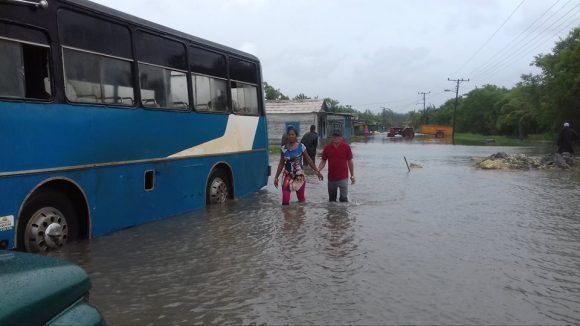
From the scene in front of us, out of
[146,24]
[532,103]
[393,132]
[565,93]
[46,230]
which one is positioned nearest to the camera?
[46,230]

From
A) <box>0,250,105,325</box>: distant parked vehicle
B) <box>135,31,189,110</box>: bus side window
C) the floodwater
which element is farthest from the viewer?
<box>135,31,189,110</box>: bus side window

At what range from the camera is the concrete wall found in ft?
137

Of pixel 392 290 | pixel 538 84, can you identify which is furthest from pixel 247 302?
pixel 538 84

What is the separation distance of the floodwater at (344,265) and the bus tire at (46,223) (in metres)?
0.22

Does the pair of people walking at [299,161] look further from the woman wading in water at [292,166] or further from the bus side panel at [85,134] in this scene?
the bus side panel at [85,134]

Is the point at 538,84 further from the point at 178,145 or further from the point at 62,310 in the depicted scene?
the point at 62,310

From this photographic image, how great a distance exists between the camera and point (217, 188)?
10484 mm

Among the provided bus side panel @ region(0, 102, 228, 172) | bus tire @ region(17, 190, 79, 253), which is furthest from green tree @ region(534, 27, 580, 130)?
bus tire @ region(17, 190, 79, 253)

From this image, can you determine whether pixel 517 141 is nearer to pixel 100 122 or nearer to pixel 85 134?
pixel 100 122

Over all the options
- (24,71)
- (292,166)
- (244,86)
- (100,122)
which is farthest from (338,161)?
(24,71)

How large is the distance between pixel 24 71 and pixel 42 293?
4.45 m

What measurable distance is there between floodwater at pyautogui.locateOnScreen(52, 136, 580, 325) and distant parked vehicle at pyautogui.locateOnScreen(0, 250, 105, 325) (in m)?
2.03

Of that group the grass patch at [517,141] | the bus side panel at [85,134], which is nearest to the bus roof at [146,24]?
the bus side panel at [85,134]

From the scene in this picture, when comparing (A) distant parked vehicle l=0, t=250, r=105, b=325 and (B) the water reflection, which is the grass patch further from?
(A) distant parked vehicle l=0, t=250, r=105, b=325
